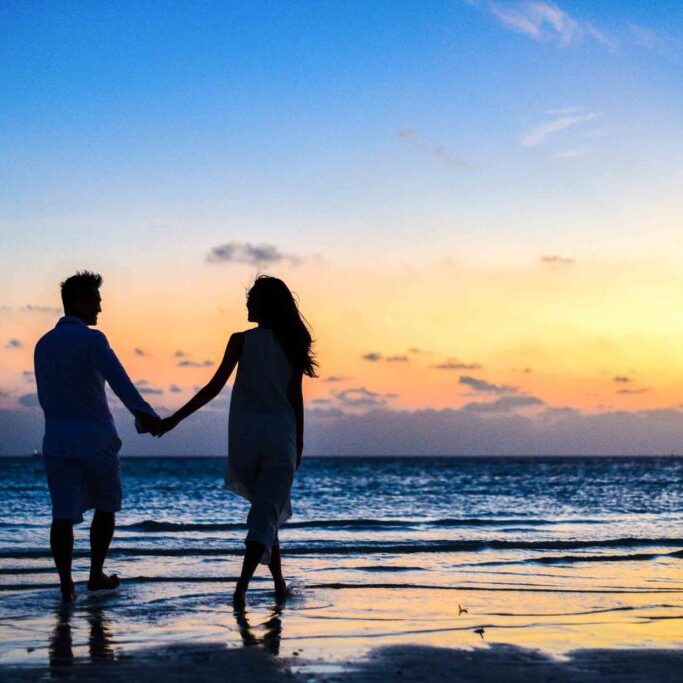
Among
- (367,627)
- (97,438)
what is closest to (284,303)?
(97,438)

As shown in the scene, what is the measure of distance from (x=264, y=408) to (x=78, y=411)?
1.18 meters

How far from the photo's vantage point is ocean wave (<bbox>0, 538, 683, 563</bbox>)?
9.69 meters

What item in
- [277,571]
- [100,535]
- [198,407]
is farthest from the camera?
[277,571]

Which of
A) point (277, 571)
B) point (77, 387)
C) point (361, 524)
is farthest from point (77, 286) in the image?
point (361, 524)

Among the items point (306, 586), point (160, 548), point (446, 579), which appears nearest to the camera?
point (306, 586)

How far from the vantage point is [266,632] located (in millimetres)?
4785

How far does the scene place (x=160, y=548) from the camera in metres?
10.4

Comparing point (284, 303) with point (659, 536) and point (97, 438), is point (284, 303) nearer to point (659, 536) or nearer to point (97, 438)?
point (97, 438)

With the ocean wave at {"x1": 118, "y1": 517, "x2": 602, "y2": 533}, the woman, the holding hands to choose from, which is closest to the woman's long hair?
the woman

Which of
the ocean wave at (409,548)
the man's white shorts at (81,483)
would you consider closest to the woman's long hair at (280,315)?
the man's white shorts at (81,483)

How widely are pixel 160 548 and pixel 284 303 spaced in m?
5.42

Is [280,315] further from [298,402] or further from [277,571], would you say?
[277,571]

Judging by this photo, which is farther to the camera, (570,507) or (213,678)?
(570,507)

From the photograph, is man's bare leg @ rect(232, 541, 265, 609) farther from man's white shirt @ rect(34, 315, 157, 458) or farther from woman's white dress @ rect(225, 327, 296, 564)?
A: man's white shirt @ rect(34, 315, 157, 458)
